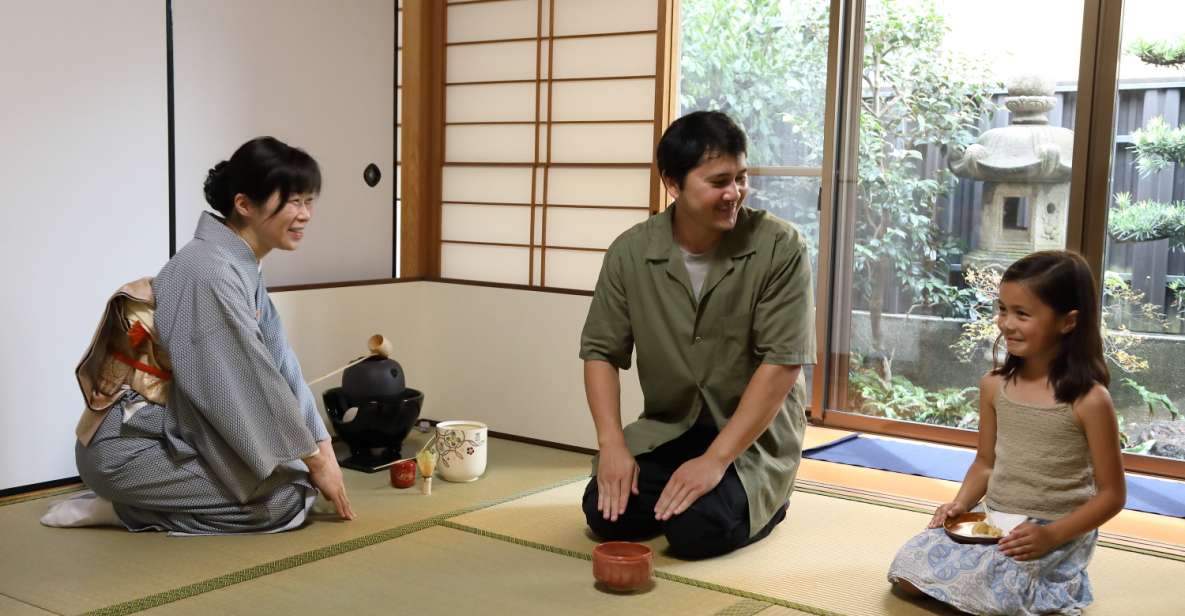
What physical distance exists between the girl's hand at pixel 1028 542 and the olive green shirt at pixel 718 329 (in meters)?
0.69

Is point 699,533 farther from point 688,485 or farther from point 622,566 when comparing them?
point 622,566

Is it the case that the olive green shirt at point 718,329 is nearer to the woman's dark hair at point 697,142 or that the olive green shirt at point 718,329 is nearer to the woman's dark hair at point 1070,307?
the woman's dark hair at point 697,142

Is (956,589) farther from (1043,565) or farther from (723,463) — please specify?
(723,463)

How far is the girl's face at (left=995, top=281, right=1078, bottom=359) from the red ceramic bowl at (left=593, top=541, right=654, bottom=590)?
94 centimetres

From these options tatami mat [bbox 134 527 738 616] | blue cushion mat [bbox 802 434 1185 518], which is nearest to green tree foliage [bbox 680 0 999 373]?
blue cushion mat [bbox 802 434 1185 518]

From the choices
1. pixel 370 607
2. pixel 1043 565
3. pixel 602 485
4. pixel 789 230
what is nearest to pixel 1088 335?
pixel 1043 565

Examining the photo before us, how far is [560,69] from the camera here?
4.52 m

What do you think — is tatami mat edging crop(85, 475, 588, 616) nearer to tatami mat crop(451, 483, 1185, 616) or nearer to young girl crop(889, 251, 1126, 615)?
tatami mat crop(451, 483, 1185, 616)

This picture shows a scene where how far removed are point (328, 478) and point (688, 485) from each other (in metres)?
1.00

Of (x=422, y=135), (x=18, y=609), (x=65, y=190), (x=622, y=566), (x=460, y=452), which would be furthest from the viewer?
(x=422, y=135)

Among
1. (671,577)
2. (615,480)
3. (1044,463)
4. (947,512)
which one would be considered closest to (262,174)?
(615,480)

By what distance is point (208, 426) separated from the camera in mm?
2994

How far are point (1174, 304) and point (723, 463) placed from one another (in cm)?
204

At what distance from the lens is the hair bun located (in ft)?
10.00
